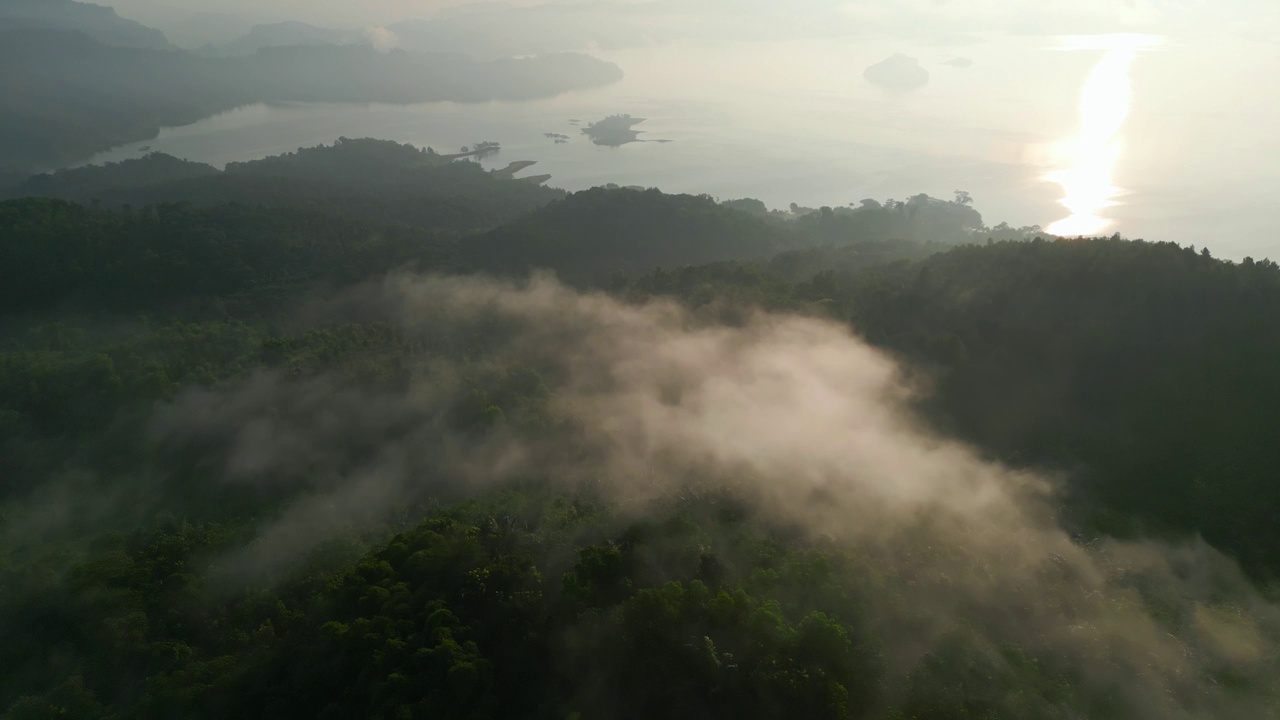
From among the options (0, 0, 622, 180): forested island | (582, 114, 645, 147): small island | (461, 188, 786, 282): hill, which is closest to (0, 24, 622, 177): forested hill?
(0, 0, 622, 180): forested island

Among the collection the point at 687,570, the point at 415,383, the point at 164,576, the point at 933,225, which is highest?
the point at 933,225

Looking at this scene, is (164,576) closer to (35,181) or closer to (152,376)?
(152,376)

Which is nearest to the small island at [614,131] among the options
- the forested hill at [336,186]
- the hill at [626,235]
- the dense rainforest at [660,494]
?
the forested hill at [336,186]

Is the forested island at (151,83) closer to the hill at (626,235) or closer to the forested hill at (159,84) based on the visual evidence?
the forested hill at (159,84)

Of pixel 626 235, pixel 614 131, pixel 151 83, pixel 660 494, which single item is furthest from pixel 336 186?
pixel 151 83

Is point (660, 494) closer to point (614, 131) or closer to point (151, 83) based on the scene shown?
point (614, 131)

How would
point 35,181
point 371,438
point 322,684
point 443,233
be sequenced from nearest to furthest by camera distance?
point 322,684
point 371,438
point 443,233
point 35,181

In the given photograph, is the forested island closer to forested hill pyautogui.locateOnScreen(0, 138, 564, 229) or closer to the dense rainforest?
forested hill pyautogui.locateOnScreen(0, 138, 564, 229)

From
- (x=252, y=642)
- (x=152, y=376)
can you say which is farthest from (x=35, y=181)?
(x=252, y=642)

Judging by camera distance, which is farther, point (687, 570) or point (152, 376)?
point (152, 376)
